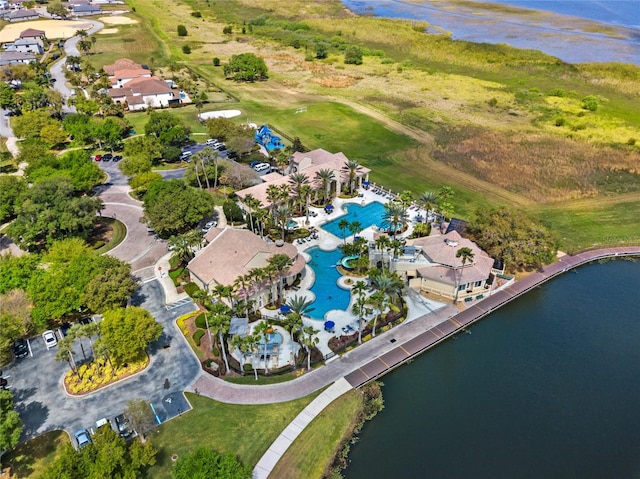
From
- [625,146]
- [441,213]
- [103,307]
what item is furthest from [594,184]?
[103,307]

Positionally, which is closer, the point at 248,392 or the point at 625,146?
the point at 248,392

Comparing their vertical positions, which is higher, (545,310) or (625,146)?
(625,146)

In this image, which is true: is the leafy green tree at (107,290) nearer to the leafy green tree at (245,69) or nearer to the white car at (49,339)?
the white car at (49,339)

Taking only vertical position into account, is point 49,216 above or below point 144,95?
below

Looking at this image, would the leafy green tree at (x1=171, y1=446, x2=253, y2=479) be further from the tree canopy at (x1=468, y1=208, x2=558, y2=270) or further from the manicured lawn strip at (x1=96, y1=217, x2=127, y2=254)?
the tree canopy at (x1=468, y1=208, x2=558, y2=270)

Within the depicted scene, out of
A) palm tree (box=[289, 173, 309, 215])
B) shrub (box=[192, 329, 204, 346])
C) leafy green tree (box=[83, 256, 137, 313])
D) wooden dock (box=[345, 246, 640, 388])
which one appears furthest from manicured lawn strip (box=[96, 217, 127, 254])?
wooden dock (box=[345, 246, 640, 388])

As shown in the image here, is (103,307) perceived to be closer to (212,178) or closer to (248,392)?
(248,392)

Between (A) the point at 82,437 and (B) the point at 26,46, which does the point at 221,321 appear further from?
(B) the point at 26,46

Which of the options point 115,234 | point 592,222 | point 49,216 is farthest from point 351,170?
point 49,216
